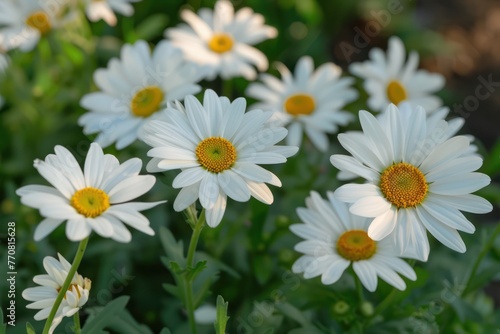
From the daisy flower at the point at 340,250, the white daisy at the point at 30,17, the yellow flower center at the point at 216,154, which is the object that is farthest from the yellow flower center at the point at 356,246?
the white daisy at the point at 30,17

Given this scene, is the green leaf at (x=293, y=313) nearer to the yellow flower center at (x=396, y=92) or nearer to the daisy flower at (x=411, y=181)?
the daisy flower at (x=411, y=181)

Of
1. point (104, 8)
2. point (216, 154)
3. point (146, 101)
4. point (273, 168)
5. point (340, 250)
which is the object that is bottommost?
point (273, 168)

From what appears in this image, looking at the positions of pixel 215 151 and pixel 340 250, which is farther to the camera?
pixel 340 250

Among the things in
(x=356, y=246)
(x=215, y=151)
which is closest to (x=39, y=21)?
(x=215, y=151)

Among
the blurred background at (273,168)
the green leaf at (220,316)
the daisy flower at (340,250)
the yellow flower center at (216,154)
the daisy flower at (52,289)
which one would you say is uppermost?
the yellow flower center at (216,154)

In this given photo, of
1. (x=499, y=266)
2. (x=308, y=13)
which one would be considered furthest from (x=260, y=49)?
(x=499, y=266)

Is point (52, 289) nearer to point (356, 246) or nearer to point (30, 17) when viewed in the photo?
point (356, 246)
